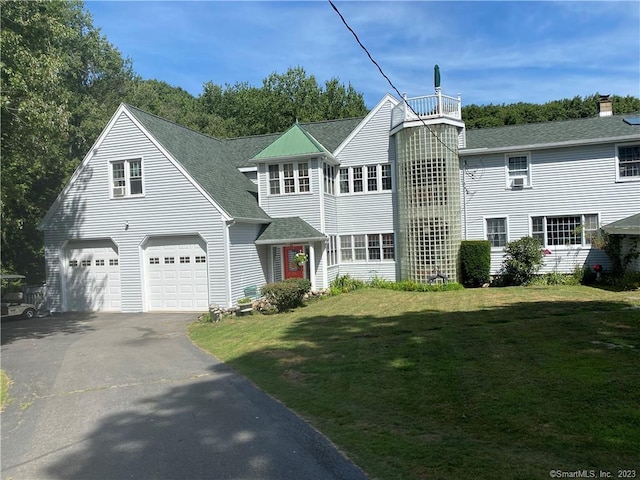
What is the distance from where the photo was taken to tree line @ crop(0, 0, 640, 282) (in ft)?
43.7

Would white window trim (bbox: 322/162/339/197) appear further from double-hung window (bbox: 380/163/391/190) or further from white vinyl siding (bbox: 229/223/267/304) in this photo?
white vinyl siding (bbox: 229/223/267/304)

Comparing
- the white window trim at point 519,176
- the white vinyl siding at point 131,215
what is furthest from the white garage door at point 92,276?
the white window trim at point 519,176

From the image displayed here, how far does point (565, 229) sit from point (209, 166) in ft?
52.4

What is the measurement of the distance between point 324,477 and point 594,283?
18.7 meters

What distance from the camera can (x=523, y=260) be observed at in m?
19.8

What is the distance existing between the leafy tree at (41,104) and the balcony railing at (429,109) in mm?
13281

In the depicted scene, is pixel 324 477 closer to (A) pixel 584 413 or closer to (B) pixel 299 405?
(B) pixel 299 405

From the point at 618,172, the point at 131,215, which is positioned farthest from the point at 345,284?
the point at 618,172

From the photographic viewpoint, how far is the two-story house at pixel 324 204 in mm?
18359

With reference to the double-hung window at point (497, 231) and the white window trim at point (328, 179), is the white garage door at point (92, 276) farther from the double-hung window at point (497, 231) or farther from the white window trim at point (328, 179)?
the double-hung window at point (497, 231)

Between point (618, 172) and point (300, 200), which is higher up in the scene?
point (618, 172)

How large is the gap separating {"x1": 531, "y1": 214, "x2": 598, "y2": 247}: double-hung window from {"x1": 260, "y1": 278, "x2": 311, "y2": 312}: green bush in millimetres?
11101

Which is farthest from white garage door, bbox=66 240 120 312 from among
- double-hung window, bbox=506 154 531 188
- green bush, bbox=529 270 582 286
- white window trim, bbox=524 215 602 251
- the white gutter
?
white window trim, bbox=524 215 602 251

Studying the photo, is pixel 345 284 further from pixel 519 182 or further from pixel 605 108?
pixel 605 108
